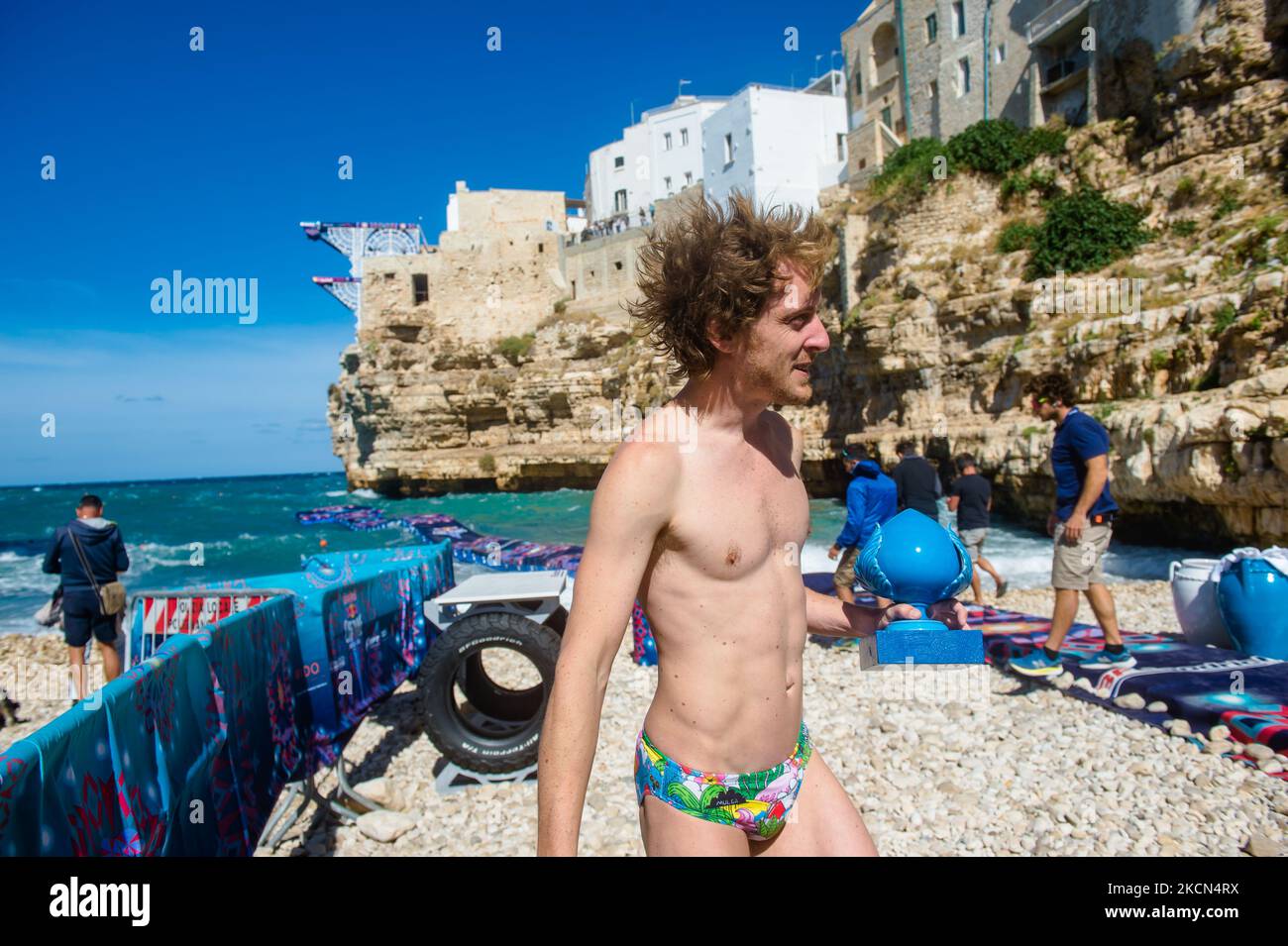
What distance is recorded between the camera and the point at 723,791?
5.33 feet

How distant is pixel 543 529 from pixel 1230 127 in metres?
22.8

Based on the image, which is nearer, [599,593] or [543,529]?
[599,593]

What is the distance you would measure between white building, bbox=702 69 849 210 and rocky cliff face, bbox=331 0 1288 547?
5.37 meters

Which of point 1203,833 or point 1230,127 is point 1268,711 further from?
point 1230,127

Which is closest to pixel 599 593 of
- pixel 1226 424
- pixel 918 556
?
pixel 918 556

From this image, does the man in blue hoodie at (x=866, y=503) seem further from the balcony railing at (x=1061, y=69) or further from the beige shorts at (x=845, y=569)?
the balcony railing at (x=1061, y=69)

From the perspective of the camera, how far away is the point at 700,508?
163cm

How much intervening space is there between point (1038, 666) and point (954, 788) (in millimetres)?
1830

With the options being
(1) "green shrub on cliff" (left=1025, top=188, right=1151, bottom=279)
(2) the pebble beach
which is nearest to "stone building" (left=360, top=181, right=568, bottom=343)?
(1) "green shrub on cliff" (left=1025, top=188, right=1151, bottom=279)

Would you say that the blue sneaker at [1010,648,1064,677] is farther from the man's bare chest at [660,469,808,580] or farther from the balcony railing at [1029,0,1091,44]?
the balcony railing at [1029,0,1091,44]

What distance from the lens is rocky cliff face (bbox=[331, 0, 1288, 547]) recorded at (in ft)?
36.8

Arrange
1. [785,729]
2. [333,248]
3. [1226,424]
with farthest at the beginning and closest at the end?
[333,248], [1226,424], [785,729]

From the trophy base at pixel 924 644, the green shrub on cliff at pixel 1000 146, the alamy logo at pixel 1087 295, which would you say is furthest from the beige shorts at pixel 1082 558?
the green shrub on cliff at pixel 1000 146
